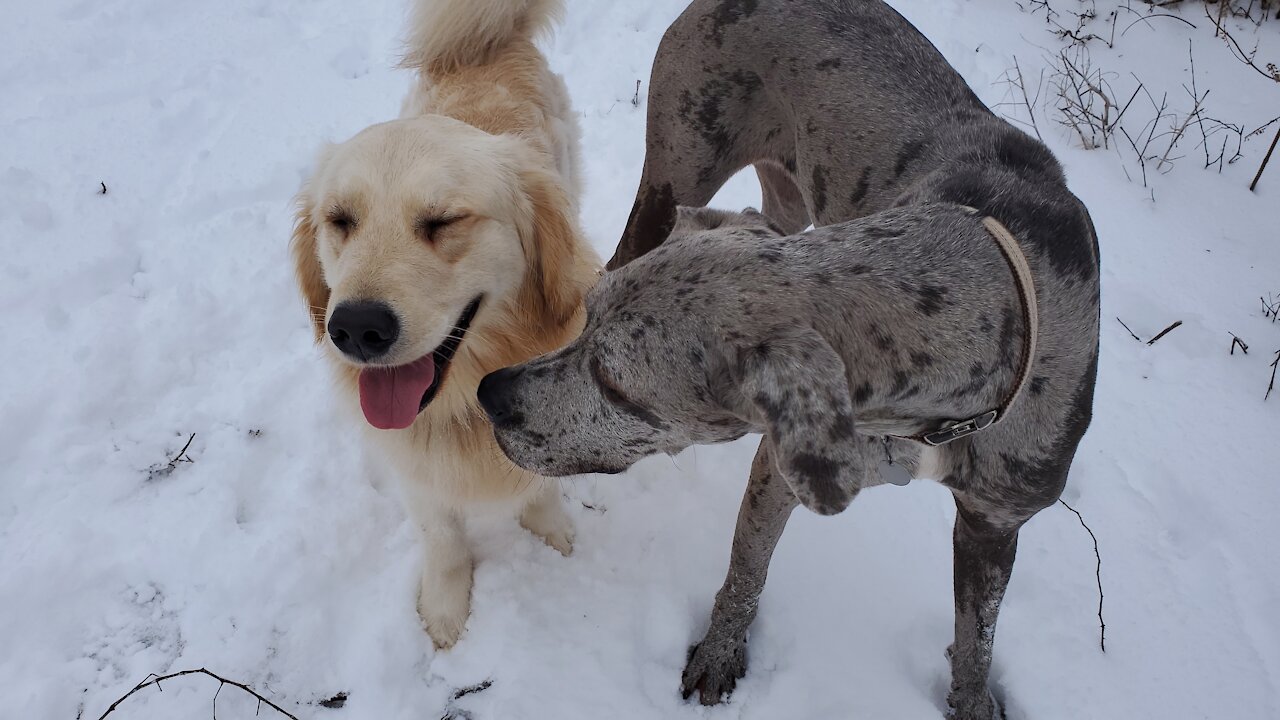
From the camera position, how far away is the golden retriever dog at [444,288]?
1.94 m

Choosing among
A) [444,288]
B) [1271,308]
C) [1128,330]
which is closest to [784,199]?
[1128,330]

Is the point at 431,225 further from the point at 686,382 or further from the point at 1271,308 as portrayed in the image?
the point at 1271,308

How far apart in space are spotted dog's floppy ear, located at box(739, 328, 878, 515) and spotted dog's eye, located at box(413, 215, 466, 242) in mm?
1040

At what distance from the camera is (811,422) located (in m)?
1.47

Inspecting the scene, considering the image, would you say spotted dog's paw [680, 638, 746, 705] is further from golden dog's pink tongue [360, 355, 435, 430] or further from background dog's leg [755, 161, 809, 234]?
background dog's leg [755, 161, 809, 234]

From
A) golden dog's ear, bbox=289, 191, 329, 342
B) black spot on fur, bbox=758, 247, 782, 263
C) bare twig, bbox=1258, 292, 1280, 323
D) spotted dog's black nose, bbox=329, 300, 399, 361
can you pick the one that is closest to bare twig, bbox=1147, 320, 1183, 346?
bare twig, bbox=1258, 292, 1280, 323

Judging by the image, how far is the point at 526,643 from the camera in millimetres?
2564

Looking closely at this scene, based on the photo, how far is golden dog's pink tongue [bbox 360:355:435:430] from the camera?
2117 millimetres

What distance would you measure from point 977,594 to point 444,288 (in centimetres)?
174

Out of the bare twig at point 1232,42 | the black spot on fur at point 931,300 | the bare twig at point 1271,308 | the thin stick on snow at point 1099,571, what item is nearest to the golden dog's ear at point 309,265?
the black spot on fur at point 931,300

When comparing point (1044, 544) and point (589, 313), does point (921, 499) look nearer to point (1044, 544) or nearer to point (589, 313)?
point (1044, 544)

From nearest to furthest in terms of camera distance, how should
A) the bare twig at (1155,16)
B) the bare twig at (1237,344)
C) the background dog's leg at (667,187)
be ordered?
the background dog's leg at (667,187), the bare twig at (1237,344), the bare twig at (1155,16)

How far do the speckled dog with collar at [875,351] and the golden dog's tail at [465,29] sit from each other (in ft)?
5.63

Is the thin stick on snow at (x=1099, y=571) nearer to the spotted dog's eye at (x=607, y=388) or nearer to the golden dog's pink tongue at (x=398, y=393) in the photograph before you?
the spotted dog's eye at (x=607, y=388)
